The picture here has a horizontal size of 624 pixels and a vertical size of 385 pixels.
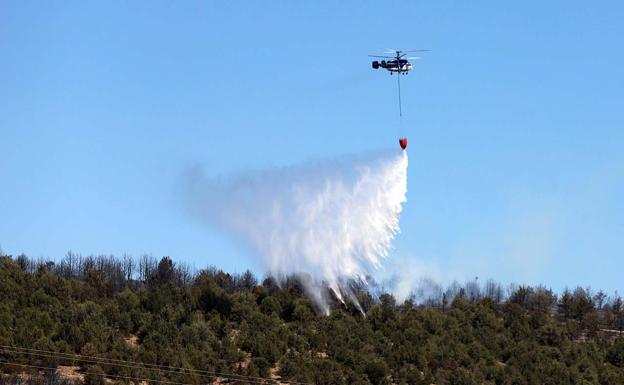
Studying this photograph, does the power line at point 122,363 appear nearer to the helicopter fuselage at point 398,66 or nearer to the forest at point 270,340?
the forest at point 270,340

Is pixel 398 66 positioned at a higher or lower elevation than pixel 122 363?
higher

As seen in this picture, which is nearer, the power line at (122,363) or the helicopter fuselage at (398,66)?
the power line at (122,363)

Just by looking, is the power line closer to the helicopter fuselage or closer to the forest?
the forest

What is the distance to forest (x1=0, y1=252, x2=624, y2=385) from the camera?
9531cm

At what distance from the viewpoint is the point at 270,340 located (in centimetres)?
10612

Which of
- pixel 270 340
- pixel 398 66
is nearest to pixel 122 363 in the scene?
pixel 270 340

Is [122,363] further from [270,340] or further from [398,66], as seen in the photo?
[398,66]

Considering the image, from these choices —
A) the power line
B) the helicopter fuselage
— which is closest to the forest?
the power line

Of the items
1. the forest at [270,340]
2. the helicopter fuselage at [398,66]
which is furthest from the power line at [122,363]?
the helicopter fuselage at [398,66]

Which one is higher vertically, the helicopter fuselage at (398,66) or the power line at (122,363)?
the helicopter fuselage at (398,66)

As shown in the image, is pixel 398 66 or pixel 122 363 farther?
pixel 398 66

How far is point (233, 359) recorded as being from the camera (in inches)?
3930

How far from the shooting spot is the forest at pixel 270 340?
95.3 m

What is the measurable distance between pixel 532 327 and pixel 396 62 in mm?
39062
